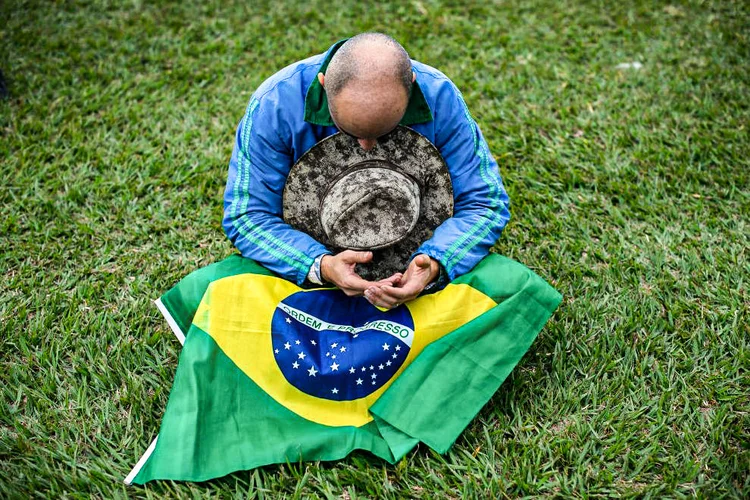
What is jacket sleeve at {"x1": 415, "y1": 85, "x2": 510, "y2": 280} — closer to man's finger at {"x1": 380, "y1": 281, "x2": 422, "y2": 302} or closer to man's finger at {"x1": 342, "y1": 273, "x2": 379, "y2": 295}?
man's finger at {"x1": 380, "y1": 281, "x2": 422, "y2": 302}

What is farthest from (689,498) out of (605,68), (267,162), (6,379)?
(605,68)

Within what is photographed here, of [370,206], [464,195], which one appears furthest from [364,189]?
[464,195]

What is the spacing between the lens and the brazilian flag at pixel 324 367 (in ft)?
8.29

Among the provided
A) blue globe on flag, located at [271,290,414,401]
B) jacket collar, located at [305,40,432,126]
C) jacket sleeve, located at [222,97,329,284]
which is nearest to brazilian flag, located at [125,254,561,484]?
blue globe on flag, located at [271,290,414,401]

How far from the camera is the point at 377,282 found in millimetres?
2666

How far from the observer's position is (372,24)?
535cm

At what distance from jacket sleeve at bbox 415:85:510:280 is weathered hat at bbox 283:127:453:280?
73 millimetres

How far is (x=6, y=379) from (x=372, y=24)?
12.2 feet

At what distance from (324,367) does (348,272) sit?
1.25 feet

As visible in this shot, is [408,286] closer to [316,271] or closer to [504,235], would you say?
[316,271]

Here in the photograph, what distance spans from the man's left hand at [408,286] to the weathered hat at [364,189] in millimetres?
144

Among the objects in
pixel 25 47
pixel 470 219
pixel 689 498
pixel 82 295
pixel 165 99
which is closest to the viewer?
pixel 689 498

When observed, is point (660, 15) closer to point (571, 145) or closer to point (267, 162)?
point (571, 145)

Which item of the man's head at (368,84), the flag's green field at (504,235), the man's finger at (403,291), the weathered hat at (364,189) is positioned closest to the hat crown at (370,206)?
the weathered hat at (364,189)
